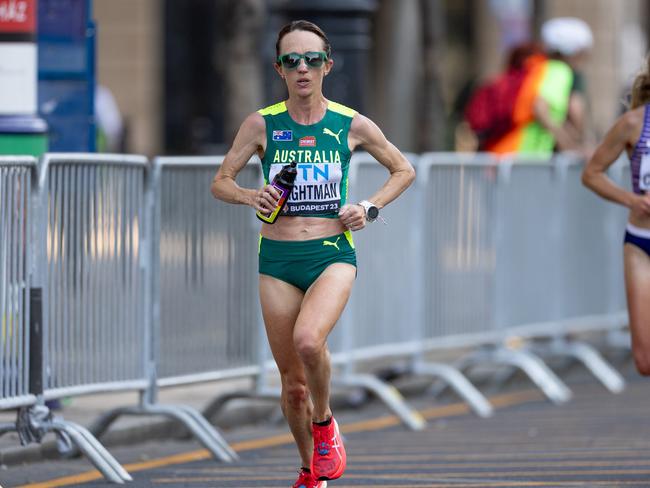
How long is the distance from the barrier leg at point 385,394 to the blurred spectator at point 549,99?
3328mm

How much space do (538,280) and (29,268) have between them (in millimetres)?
5713

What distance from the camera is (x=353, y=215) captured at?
24.5 feet

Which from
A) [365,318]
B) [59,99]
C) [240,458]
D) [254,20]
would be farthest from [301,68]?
[254,20]

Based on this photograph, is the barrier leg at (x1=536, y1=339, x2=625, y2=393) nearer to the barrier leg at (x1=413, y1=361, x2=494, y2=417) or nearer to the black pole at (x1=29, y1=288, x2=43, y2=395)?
the barrier leg at (x1=413, y1=361, x2=494, y2=417)

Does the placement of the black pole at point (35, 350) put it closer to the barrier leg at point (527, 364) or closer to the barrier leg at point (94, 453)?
the barrier leg at point (94, 453)

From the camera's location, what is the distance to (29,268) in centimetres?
877

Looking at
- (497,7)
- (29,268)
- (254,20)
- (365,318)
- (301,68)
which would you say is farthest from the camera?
(497,7)

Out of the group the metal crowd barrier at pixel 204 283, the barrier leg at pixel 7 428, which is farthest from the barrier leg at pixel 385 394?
the barrier leg at pixel 7 428

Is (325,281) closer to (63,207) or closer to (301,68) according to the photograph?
(301,68)

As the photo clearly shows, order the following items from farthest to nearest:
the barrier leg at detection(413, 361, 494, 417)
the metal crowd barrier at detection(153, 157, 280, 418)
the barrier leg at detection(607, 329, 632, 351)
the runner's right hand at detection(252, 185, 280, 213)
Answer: the barrier leg at detection(607, 329, 632, 351) → the barrier leg at detection(413, 361, 494, 417) → the metal crowd barrier at detection(153, 157, 280, 418) → the runner's right hand at detection(252, 185, 280, 213)

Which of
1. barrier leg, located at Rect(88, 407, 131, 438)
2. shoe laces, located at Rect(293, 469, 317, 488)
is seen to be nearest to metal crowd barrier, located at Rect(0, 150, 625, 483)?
barrier leg, located at Rect(88, 407, 131, 438)

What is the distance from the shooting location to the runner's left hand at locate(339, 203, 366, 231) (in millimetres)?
7469

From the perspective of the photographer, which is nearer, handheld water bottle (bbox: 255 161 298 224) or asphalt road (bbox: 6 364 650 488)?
handheld water bottle (bbox: 255 161 298 224)

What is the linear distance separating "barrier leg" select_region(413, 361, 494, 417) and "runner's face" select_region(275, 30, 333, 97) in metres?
4.70
